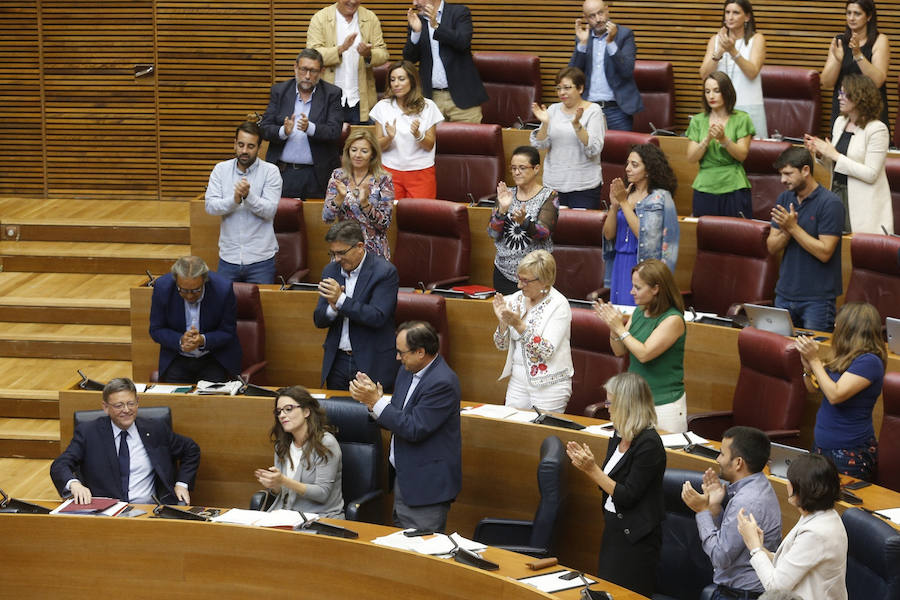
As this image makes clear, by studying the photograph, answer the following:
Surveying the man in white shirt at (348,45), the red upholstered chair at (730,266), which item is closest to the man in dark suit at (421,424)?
the red upholstered chair at (730,266)

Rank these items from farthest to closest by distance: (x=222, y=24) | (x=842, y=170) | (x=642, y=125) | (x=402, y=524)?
1. (x=222, y=24)
2. (x=642, y=125)
3. (x=842, y=170)
4. (x=402, y=524)

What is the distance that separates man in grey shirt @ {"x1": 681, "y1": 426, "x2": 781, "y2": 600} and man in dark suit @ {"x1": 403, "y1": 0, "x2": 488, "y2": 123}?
11.3 feet

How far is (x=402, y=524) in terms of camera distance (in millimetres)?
3816

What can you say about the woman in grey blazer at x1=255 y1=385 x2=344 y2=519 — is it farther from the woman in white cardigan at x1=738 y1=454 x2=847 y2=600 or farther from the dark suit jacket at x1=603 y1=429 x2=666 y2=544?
the woman in white cardigan at x1=738 y1=454 x2=847 y2=600

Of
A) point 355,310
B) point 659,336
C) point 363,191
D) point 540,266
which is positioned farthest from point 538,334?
point 363,191

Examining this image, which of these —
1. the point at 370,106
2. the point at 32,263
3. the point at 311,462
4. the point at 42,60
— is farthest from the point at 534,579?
the point at 42,60

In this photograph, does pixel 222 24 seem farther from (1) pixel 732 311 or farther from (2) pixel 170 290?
(1) pixel 732 311

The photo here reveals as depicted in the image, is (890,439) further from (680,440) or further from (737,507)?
(737,507)

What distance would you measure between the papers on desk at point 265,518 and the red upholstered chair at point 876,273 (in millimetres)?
2381

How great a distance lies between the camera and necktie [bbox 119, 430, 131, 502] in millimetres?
4098

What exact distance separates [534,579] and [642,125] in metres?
4.04

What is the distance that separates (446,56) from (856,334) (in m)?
3.14

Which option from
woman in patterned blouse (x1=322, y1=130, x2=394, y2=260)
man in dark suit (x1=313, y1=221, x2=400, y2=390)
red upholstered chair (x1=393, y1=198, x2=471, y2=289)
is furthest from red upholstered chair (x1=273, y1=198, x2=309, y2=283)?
man in dark suit (x1=313, y1=221, x2=400, y2=390)

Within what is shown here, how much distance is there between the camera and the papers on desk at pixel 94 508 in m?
3.75
